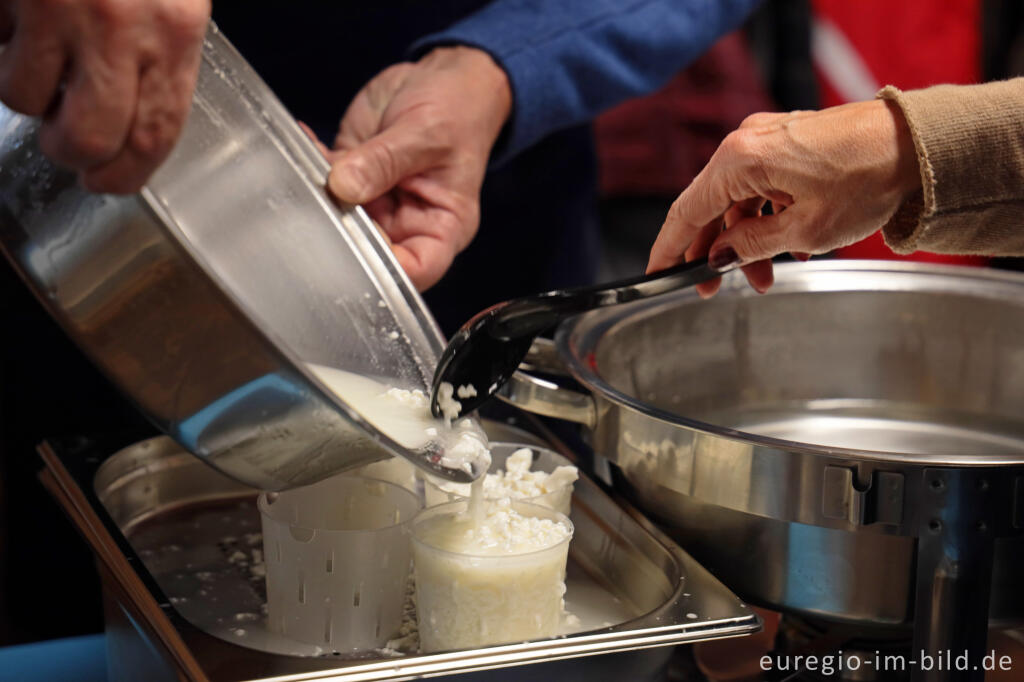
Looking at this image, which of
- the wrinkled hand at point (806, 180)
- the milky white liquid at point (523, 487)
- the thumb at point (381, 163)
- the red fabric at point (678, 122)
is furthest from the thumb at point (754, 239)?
the red fabric at point (678, 122)

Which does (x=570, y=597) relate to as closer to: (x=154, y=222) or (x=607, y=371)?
(x=607, y=371)

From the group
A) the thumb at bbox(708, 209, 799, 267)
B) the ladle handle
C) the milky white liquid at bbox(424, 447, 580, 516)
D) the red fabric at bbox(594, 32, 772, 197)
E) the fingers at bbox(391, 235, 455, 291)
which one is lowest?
the red fabric at bbox(594, 32, 772, 197)

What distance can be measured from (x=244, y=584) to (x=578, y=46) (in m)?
0.85

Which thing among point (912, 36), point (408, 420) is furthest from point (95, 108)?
point (912, 36)

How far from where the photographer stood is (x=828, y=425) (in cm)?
127

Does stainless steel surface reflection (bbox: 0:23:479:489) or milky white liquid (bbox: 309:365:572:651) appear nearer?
stainless steel surface reflection (bbox: 0:23:479:489)

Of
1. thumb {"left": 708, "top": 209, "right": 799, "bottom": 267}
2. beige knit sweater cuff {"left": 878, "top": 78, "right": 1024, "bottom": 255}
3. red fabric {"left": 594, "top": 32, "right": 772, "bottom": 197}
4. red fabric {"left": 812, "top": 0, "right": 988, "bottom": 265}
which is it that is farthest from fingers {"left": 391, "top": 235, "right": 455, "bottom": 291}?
red fabric {"left": 812, "top": 0, "right": 988, "bottom": 265}

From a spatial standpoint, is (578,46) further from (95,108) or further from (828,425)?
(95,108)

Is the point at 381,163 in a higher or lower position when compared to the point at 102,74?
lower

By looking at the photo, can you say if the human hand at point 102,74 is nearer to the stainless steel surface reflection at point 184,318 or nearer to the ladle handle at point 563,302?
the stainless steel surface reflection at point 184,318

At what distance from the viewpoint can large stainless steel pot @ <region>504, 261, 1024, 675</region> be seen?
84cm

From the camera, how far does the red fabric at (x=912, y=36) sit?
2.71m

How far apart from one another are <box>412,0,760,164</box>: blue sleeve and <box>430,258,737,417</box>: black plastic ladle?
50 centimetres

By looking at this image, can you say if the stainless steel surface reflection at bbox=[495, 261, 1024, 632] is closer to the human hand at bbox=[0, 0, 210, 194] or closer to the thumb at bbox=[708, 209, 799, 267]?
the thumb at bbox=[708, 209, 799, 267]
